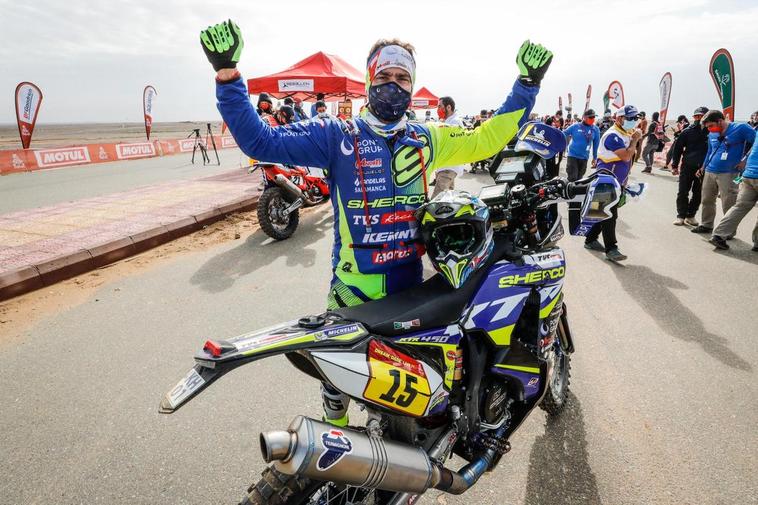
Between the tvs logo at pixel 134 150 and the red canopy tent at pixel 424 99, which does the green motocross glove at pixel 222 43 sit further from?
the red canopy tent at pixel 424 99

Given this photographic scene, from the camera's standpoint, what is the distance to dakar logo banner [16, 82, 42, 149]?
1427 cm

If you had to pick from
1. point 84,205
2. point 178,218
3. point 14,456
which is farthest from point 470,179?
point 14,456

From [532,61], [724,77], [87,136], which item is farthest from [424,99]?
[87,136]

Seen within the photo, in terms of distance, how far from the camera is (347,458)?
4.00 ft

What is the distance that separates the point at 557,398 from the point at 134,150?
20.5 meters

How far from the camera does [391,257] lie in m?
1.95

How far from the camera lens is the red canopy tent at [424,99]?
2281cm

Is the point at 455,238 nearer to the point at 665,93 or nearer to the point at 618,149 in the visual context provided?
the point at 618,149

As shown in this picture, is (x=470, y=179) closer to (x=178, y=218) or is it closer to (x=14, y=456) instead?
(x=178, y=218)

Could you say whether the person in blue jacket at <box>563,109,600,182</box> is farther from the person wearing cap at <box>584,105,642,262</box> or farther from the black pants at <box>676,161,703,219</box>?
the person wearing cap at <box>584,105,642,262</box>

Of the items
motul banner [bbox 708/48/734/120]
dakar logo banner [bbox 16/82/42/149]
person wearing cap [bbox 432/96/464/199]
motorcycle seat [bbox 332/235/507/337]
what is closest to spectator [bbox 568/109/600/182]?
person wearing cap [bbox 432/96/464/199]

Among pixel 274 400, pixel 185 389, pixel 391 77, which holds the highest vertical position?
pixel 391 77

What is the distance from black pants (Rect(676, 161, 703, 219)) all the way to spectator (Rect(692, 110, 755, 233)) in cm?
43

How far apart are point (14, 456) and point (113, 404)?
1.75 feet
